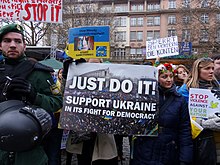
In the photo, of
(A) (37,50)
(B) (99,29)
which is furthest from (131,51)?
(B) (99,29)

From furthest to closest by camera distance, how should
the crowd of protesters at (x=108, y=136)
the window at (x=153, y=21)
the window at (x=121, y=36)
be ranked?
1. the window at (x=121, y=36)
2. the window at (x=153, y=21)
3. the crowd of protesters at (x=108, y=136)

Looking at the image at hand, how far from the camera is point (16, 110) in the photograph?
5.64 ft

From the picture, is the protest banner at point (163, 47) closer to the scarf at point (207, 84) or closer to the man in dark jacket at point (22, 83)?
the scarf at point (207, 84)

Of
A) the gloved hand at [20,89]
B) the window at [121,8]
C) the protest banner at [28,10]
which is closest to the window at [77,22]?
the protest banner at [28,10]

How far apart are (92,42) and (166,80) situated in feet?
3.03

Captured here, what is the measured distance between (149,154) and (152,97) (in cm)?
58

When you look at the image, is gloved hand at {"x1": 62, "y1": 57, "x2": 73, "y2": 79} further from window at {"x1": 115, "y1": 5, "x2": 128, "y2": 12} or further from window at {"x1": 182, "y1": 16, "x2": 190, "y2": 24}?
window at {"x1": 115, "y1": 5, "x2": 128, "y2": 12}

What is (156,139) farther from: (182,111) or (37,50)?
(37,50)

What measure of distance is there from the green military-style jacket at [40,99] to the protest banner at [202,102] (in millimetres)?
1373

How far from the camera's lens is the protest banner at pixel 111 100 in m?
2.45

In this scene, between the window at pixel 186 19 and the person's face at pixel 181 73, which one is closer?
the person's face at pixel 181 73

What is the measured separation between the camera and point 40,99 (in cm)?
194

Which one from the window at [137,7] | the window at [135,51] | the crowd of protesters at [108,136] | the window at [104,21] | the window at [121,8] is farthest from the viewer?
the window at [137,7]

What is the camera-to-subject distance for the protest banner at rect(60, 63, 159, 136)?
245cm
